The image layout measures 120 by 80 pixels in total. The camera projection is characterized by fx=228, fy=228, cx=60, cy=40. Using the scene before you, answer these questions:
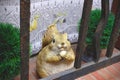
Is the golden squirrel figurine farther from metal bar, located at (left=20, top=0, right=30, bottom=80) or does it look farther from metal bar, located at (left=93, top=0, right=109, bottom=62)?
metal bar, located at (left=20, top=0, right=30, bottom=80)

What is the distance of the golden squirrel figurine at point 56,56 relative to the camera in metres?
0.90

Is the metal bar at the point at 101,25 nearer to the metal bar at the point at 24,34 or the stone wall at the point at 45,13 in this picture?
the metal bar at the point at 24,34

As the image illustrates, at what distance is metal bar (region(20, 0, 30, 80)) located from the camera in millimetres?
494

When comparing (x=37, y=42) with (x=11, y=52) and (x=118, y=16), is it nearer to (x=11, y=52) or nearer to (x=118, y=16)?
(x=11, y=52)

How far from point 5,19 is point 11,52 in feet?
0.73

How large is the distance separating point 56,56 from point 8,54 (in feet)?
0.64

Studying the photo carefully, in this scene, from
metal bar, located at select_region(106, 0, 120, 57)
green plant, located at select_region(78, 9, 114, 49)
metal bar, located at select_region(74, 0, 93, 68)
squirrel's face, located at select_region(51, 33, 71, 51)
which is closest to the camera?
metal bar, located at select_region(74, 0, 93, 68)

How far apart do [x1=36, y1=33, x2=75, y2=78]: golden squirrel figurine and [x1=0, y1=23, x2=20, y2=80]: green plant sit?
14 cm

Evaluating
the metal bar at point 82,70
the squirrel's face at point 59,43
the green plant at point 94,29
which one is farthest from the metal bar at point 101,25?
the green plant at point 94,29

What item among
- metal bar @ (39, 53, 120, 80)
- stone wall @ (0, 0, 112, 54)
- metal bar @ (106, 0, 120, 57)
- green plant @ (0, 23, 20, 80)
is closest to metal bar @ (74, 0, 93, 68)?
metal bar @ (39, 53, 120, 80)

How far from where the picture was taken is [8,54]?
81 cm

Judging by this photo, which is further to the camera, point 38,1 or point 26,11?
point 38,1

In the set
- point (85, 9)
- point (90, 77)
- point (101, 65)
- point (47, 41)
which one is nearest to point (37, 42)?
point (47, 41)

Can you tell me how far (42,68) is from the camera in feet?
3.14
